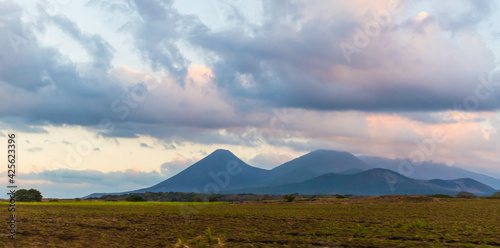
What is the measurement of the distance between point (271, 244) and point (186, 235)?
990cm

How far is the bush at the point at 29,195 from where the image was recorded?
145 metres

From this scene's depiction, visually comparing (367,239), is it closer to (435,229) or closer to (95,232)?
(435,229)

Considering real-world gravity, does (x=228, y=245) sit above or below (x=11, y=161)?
below

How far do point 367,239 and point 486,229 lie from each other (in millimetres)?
13179

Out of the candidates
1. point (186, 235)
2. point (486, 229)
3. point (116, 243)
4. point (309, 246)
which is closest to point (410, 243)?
point (309, 246)

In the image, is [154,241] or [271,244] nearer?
[271,244]

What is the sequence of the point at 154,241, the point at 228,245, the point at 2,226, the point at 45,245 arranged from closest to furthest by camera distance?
the point at 45,245 → the point at 228,245 → the point at 154,241 → the point at 2,226

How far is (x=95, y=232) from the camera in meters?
37.4

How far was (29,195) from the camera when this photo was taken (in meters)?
146

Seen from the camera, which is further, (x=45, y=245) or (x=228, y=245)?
(x=228, y=245)

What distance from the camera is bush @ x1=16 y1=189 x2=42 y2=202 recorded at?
145m

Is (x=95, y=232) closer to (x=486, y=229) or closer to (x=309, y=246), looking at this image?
(x=309, y=246)

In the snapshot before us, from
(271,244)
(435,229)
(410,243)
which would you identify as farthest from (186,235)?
(435,229)

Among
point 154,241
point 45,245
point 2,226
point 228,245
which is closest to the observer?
point 45,245
